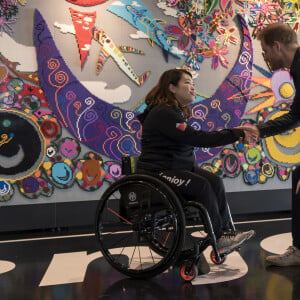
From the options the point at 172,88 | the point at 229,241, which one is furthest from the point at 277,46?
the point at 229,241

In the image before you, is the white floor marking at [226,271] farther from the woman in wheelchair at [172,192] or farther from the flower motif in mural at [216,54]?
the flower motif in mural at [216,54]

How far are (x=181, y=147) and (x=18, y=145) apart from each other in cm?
153

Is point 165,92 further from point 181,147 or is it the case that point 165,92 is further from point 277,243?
point 277,243

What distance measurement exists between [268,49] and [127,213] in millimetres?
1120

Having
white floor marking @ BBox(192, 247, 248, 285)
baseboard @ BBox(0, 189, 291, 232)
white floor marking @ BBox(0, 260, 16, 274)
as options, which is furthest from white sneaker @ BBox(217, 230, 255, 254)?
baseboard @ BBox(0, 189, 291, 232)

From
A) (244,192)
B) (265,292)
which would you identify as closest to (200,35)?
(244,192)

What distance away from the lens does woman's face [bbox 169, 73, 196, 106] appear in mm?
2152

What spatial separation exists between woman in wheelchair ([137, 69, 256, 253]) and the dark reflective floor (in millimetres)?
190

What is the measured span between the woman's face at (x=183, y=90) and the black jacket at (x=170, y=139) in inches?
4.8

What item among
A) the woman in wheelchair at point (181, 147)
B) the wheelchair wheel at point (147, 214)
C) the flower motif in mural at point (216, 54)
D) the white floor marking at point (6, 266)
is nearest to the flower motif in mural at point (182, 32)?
the flower motif in mural at point (216, 54)

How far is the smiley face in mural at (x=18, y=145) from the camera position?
3.02 meters

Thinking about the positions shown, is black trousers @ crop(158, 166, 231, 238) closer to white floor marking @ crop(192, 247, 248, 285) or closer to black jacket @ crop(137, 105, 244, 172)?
black jacket @ crop(137, 105, 244, 172)

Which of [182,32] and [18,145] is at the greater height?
[182,32]

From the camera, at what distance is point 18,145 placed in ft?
→ 10.0
